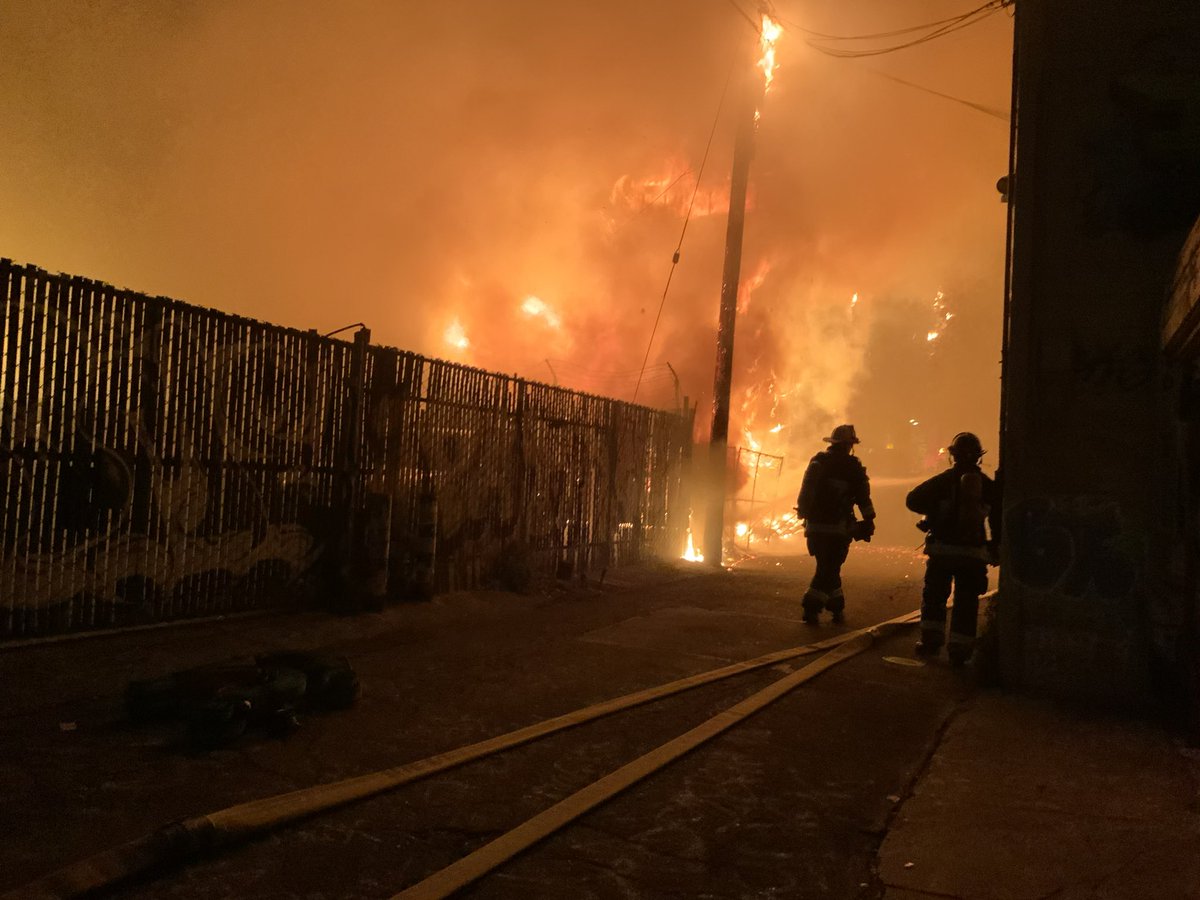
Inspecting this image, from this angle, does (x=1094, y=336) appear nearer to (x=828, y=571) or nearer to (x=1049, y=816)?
(x=1049, y=816)

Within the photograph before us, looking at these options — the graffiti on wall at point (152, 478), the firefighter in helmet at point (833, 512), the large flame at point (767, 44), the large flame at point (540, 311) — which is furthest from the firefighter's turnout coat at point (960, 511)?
the large flame at point (540, 311)

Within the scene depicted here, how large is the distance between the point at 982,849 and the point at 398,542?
5741 millimetres

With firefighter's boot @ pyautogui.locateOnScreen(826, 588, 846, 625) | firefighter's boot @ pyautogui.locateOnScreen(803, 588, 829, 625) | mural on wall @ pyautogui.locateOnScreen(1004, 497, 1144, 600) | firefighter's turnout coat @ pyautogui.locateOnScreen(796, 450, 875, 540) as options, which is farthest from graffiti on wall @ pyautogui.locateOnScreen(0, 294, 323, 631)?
mural on wall @ pyautogui.locateOnScreen(1004, 497, 1144, 600)

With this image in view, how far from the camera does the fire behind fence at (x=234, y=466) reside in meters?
5.14

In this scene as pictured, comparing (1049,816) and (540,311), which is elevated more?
(540,311)

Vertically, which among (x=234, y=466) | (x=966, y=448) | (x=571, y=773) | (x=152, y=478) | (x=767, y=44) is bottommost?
(x=571, y=773)

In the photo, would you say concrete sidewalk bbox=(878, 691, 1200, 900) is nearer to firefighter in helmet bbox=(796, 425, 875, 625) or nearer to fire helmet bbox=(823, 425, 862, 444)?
firefighter in helmet bbox=(796, 425, 875, 625)

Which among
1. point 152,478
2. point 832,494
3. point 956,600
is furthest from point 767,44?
point 152,478

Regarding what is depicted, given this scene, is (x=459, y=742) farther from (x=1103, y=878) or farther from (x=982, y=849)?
(x=1103, y=878)

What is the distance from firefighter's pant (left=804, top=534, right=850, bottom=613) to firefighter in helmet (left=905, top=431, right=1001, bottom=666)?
1251mm

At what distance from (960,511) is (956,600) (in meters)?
0.69

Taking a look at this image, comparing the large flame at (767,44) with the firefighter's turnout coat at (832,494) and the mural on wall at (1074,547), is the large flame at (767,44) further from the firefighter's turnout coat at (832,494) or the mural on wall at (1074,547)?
the mural on wall at (1074,547)

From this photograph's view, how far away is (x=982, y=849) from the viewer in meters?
3.03

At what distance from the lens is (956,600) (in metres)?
6.47
